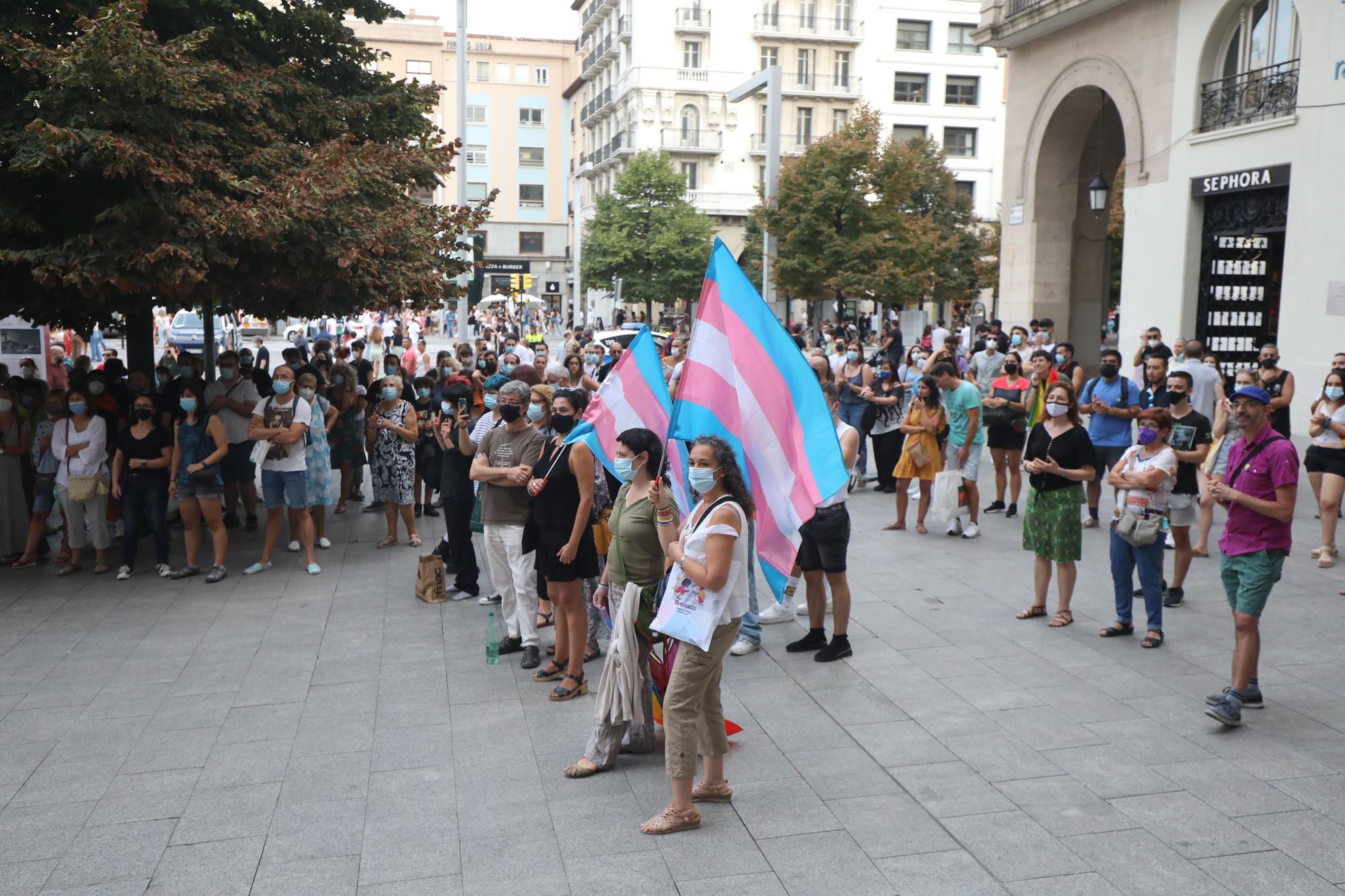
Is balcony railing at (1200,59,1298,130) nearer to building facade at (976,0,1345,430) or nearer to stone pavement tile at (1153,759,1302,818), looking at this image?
building facade at (976,0,1345,430)

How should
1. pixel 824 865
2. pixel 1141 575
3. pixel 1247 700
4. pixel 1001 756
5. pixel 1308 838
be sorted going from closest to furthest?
pixel 824 865, pixel 1308 838, pixel 1001 756, pixel 1247 700, pixel 1141 575

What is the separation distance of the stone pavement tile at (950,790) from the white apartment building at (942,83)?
56.7 m

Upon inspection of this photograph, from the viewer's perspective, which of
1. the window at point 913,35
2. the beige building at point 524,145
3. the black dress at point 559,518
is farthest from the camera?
the beige building at point 524,145

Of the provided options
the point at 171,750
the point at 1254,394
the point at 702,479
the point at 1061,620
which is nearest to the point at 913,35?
the point at 1061,620

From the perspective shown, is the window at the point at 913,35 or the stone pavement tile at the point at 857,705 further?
the window at the point at 913,35

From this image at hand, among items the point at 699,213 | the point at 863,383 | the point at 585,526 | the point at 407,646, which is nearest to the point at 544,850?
the point at 585,526

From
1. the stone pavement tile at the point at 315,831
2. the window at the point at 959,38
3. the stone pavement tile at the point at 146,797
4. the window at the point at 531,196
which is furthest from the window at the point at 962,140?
the stone pavement tile at the point at 315,831

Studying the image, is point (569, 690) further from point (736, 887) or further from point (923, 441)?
point (923, 441)

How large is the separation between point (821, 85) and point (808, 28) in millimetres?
3118

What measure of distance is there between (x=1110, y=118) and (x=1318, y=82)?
781 cm

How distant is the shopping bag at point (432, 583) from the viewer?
9547 millimetres

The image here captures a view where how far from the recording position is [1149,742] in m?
6.20

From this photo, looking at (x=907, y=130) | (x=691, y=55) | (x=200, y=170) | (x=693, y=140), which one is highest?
(x=691, y=55)

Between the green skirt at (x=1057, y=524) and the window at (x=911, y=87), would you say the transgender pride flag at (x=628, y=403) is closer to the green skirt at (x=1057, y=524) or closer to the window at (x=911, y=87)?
the green skirt at (x=1057, y=524)
